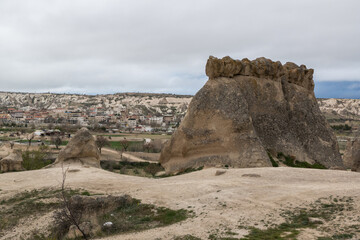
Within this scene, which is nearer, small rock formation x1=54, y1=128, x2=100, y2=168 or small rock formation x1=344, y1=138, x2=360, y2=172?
small rock formation x1=344, y1=138, x2=360, y2=172

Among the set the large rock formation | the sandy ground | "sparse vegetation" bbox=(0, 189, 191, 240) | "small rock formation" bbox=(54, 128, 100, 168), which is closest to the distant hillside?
the large rock formation

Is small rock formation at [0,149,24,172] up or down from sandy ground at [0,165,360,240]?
down

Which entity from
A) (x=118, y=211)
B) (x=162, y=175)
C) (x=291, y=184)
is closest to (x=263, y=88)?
(x=162, y=175)

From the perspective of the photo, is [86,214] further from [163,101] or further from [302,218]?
[163,101]

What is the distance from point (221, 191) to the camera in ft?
44.5

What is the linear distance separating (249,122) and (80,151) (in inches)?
458

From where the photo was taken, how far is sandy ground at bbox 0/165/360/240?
1050 cm

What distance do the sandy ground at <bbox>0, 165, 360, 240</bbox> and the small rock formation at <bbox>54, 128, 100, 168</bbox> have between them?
4.64 m

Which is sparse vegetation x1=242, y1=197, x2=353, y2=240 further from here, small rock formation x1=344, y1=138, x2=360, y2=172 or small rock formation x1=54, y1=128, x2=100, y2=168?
small rock formation x1=54, y1=128, x2=100, y2=168

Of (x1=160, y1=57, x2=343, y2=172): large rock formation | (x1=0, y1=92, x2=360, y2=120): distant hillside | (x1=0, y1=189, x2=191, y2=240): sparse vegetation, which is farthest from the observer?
(x1=0, y1=92, x2=360, y2=120): distant hillside

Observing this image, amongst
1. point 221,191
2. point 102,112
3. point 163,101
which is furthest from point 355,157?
point 163,101

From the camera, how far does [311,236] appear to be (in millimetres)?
8656

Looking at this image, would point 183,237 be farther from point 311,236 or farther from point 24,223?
point 24,223

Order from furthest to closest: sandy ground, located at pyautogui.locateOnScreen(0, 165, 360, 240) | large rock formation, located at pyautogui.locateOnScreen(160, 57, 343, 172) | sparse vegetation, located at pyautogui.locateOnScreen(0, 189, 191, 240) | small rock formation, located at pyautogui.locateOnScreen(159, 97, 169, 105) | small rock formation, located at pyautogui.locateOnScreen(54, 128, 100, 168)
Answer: small rock formation, located at pyautogui.locateOnScreen(159, 97, 169, 105) → small rock formation, located at pyautogui.locateOnScreen(54, 128, 100, 168) → large rock formation, located at pyautogui.locateOnScreen(160, 57, 343, 172) → sparse vegetation, located at pyautogui.locateOnScreen(0, 189, 191, 240) → sandy ground, located at pyautogui.locateOnScreen(0, 165, 360, 240)
